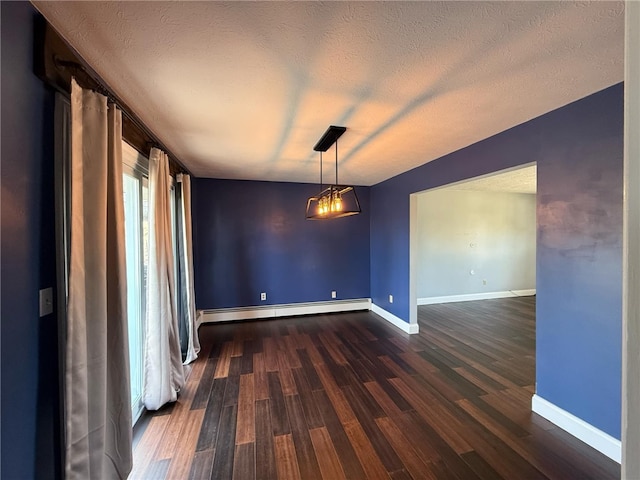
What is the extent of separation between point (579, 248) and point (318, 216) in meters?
2.13

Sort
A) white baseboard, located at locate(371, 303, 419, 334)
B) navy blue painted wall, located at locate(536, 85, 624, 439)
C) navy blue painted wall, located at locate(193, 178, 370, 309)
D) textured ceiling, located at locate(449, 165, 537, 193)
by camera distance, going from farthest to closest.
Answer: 1. navy blue painted wall, located at locate(193, 178, 370, 309)
2. textured ceiling, located at locate(449, 165, 537, 193)
3. white baseboard, located at locate(371, 303, 419, 334)
4. navy blue painted wall, located at locate(536, 85, 624, 439)

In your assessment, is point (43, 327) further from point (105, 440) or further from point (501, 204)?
point (501, 204)

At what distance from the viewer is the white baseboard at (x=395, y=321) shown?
3963mm

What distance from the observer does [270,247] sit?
4.77m

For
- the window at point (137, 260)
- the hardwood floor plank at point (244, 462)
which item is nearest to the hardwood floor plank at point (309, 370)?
the hardwood floor plank at point (244, 462)

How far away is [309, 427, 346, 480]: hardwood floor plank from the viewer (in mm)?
1624

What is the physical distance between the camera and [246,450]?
1.82 m

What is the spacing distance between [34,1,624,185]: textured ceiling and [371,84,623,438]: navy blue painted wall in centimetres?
20

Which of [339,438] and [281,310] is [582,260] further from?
[281,310]

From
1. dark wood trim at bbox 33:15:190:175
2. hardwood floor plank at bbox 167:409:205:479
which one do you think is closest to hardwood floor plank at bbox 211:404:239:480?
hardwood floor plank at bbox 167:409:205:479

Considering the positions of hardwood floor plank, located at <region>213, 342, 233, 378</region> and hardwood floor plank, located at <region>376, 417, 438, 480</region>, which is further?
hardwood floor plank, located at <region>213, 342, 233, 378</region>

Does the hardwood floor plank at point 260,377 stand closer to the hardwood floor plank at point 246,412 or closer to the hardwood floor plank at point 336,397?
the hardwood floor plank at point 246,412

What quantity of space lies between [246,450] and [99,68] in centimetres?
258

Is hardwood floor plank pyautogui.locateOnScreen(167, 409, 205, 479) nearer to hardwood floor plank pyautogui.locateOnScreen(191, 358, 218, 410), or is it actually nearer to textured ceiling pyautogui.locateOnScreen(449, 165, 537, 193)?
hardwood floor plank pyautogui.locateOnScreen(191, 358, 218, 410)
